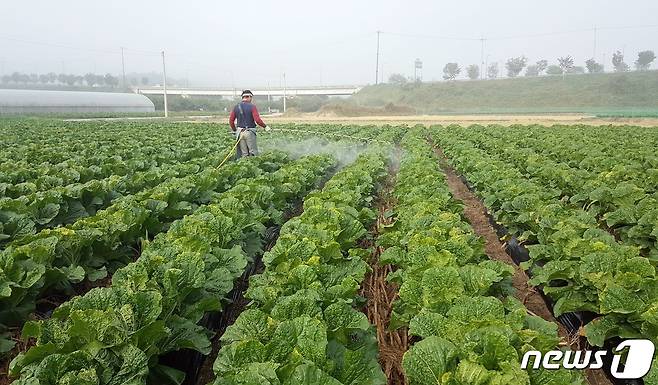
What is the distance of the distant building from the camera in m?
50.8

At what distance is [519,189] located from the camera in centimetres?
686

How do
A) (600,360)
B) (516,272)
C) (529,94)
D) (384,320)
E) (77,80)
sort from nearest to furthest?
(600,360) → (384,320) → (516,272) → (529,94) → (77,80)

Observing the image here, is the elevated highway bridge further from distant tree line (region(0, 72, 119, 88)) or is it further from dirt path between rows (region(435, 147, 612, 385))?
dirt path between rows (region(435, 147, 612, 385))

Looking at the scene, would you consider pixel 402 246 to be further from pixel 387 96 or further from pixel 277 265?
pixel 387 96

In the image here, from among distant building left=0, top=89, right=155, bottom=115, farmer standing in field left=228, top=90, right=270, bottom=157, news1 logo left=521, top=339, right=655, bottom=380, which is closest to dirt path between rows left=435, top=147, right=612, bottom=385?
news1 logo left=521, top=339, right=655, bottom=380

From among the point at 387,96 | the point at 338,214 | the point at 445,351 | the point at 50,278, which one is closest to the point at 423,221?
the point at 338,214

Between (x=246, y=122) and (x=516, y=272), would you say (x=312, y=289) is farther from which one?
(x=246, y=122)

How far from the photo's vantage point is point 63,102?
5644 cm

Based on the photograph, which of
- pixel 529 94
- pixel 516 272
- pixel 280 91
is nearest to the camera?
pixel 516 272

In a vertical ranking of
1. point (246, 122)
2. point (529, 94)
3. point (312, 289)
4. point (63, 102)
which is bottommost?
point (312, 289)

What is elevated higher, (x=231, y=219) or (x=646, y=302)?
(x=231, y=219)

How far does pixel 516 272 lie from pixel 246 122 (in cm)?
805

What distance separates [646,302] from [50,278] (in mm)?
4755

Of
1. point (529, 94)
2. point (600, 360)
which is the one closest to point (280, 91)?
point (529, 94)
